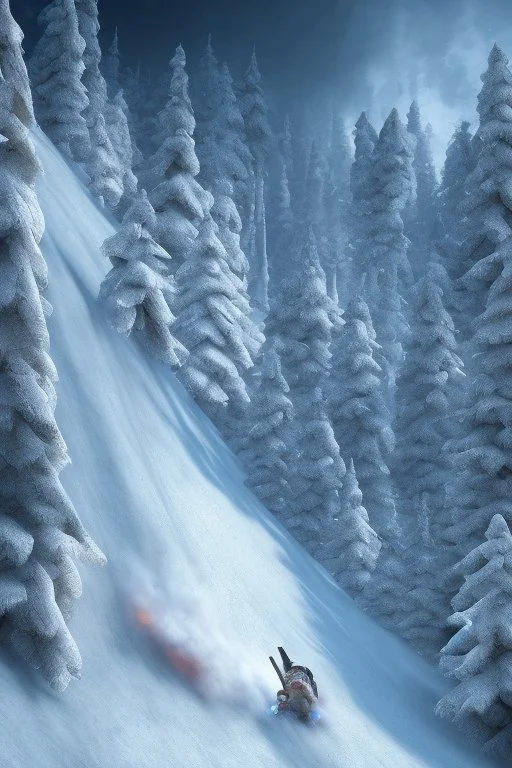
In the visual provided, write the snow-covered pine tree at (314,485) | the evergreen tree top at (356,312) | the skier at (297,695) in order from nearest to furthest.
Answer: the skier at (297,695) < the snow-covered pine tree at (314,485) < the evergreen tree top at (356,312)

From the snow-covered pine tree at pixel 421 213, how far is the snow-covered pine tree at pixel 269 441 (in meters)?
24.6

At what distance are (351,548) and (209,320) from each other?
9979mm

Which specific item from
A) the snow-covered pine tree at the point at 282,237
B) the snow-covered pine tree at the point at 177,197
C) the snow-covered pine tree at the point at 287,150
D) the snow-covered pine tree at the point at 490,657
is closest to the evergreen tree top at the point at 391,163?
the snow-covered pine tree at the point at 282,237

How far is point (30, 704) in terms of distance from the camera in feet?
24.3

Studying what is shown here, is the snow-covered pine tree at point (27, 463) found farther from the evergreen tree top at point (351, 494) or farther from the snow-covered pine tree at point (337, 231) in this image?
the snow-covered pine tree at point (337, 231)

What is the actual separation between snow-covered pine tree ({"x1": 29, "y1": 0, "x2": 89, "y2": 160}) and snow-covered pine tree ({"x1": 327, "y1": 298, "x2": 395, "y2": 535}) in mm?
16101

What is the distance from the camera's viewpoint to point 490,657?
15.6 m

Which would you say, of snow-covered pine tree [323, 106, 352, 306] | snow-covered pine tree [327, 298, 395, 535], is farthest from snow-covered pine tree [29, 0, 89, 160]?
snow-covered pine tree [323, 106, 352, 306]

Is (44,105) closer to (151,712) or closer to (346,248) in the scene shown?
(151,712)

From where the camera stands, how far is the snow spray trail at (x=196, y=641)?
Answer: 10641mm

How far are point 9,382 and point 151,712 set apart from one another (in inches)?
178

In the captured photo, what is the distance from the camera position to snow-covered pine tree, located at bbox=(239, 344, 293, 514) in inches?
1069

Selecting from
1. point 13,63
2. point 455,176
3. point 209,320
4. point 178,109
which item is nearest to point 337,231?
point 455,176

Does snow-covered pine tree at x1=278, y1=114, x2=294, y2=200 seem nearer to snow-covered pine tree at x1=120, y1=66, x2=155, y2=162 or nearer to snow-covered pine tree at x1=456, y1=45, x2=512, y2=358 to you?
snow-covered pine tree at x1=120, y1=66, x2=155, y2=162
